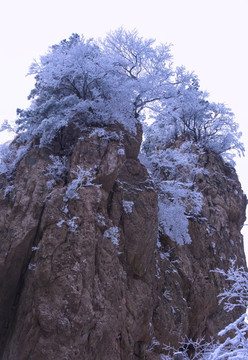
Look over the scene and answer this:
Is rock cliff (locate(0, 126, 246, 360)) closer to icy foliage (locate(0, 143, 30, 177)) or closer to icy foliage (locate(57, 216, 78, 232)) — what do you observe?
icy foliage (locate(57, 216, 78, 232))

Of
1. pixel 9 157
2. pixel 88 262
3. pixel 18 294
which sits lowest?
pixel 18 294

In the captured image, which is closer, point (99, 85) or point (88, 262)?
point (88, 262)

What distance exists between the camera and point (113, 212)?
37.7 ft

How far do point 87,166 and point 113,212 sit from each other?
178 centimetres

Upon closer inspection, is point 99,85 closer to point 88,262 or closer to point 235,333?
point 88,262

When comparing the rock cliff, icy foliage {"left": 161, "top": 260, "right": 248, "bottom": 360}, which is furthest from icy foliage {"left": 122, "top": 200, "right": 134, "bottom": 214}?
icy foliage {"left": 161, "top": 260, "right": 248, "bottom": 360}

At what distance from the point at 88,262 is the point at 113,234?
1.53 meters

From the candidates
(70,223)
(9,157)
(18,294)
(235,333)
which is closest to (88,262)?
(70,223)

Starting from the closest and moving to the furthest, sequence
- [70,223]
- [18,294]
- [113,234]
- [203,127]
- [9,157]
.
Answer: [18,294] < [70,223] < [113,234] < [9,157] < [203,127]

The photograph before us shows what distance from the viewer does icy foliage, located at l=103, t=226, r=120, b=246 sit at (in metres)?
10.5

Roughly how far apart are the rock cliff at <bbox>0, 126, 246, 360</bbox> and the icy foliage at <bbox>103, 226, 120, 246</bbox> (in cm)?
3

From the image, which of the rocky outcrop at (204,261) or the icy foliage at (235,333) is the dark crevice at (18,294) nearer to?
the icy foliage at (235,333)

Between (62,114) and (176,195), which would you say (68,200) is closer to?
(62,114)

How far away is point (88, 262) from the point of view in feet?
30.9
